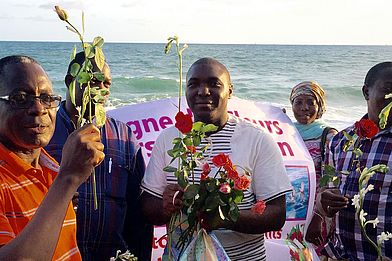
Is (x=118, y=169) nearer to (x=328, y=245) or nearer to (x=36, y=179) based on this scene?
(x=36, y=179)

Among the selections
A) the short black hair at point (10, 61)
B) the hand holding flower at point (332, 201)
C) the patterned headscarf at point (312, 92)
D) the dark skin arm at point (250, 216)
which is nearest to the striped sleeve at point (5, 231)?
the short black hair at point (10, 61)

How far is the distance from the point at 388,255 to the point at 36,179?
189 cm

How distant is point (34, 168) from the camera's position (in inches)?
77.7

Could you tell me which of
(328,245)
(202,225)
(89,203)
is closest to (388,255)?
(328,245)

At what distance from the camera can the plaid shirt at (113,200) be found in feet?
9.51

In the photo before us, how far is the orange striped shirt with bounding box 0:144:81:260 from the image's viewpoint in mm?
1802

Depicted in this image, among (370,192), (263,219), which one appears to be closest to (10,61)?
(263,219)

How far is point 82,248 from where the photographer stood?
288cm

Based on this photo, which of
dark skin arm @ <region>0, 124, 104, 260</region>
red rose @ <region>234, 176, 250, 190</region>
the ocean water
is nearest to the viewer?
dark skin arm @ <region>0, 124, 104, 260</region>

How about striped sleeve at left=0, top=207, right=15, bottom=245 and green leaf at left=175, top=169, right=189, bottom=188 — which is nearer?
striped sleeve at left=0, top=207, right=15, bottom=245

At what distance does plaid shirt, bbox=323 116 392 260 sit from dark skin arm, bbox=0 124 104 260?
182 cm

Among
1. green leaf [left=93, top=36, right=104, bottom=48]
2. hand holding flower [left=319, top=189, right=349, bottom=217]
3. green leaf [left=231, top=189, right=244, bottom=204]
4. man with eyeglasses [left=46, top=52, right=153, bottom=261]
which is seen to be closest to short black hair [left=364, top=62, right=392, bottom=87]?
hand holding flower [left=319, top=189, right=349, bottom=217]

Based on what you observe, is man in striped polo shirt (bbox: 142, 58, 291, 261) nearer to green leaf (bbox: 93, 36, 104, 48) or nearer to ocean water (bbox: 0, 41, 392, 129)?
green leaf (bbox: 93, 36, 104, 48)

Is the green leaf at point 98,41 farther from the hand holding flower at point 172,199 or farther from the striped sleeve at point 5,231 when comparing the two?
the hand holding flower at point 172,199
